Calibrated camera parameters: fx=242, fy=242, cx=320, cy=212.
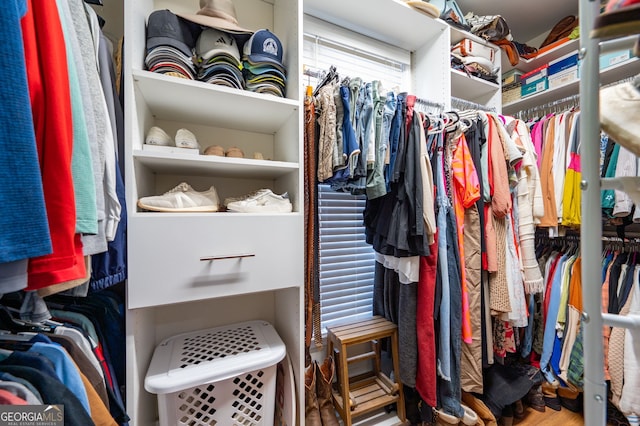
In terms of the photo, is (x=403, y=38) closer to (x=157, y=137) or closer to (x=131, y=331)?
(x=157, y=137)

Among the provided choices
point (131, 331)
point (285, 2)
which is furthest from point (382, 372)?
point (285, 2)

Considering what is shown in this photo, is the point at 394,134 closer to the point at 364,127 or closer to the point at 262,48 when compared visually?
the point at 364,127

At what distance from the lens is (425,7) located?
1295 millimetres

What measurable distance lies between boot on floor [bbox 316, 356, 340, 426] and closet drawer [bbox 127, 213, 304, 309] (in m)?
0.57

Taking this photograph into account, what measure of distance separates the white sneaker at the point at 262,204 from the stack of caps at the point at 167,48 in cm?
47

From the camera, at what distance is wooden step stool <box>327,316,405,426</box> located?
110 cm

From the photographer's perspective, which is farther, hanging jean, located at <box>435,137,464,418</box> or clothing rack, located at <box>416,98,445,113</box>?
clothing rack, located at <box>416,98,445,113</box>

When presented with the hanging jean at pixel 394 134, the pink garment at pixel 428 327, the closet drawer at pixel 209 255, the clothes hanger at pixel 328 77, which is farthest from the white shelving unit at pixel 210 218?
the pink garment at pixel 428 327

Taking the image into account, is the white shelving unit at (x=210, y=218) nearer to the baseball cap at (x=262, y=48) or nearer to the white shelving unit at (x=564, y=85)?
the baseball cap at (x=262, y=48)

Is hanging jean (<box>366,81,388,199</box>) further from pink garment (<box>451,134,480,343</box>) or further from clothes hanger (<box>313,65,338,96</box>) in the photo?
pink garment (<box>451,134,480,343</box>)

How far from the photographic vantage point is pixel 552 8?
1676mm

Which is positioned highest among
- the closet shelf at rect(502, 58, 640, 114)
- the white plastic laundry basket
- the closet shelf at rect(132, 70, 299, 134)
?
the closet shelf at rect(502, 58, 640, 114)

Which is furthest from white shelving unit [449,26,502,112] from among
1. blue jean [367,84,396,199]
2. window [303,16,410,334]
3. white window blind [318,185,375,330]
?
white window blind [318,185,375,330]

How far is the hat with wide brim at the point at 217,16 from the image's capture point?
869 mm
